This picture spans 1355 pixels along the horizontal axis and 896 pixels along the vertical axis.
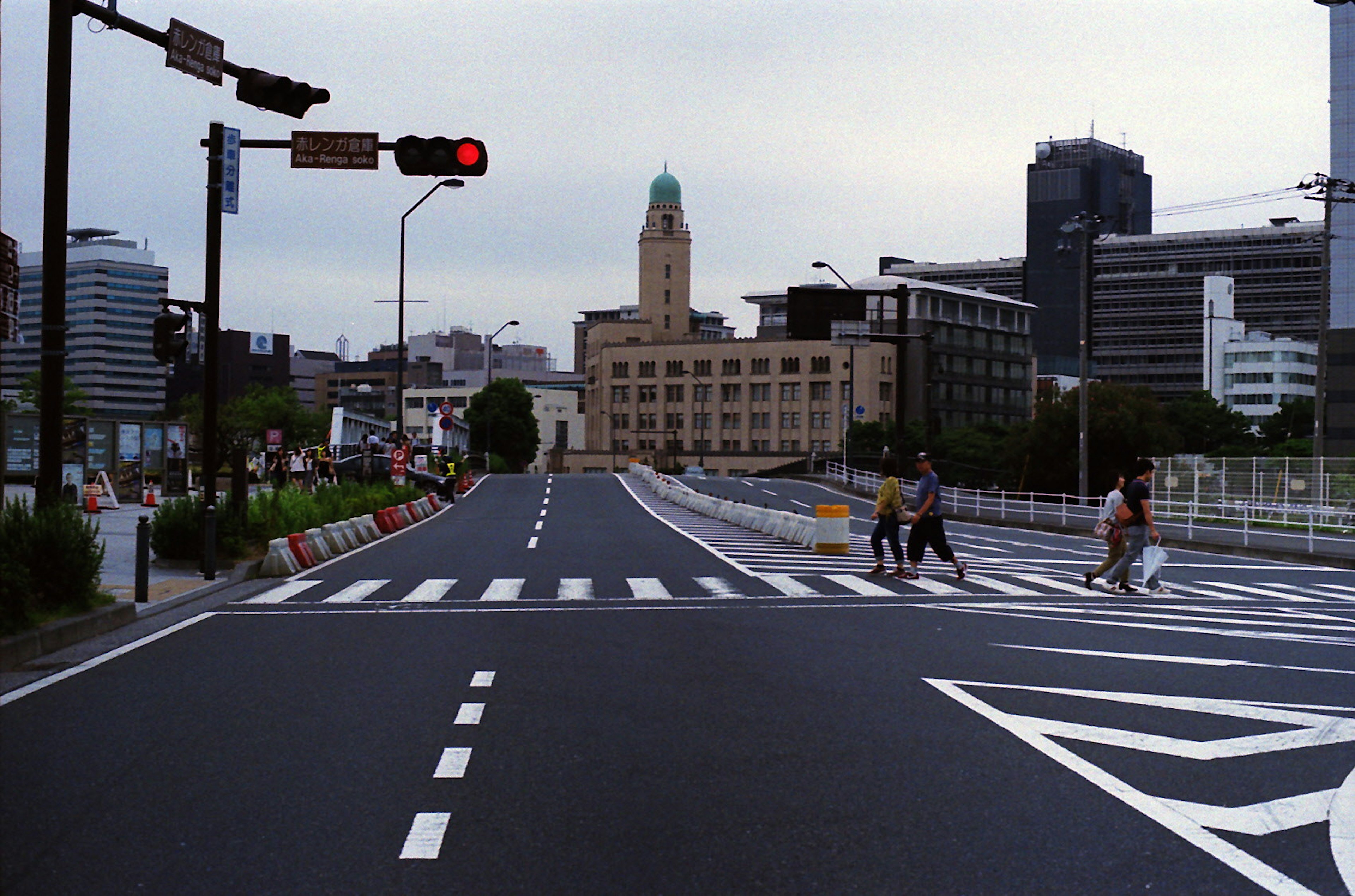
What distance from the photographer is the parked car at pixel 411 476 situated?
51562 mm

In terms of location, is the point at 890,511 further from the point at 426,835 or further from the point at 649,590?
the point at 426,835

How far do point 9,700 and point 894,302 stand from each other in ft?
485

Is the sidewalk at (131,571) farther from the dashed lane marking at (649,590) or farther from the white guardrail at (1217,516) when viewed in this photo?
the white guardrail at (1217,516)

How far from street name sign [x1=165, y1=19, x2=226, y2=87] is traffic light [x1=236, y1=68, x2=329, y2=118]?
16.5 inches

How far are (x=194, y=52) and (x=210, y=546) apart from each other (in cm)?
767

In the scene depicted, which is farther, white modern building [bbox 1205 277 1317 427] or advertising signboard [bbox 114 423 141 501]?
white modern building [bbox 1205 277 1317 427]

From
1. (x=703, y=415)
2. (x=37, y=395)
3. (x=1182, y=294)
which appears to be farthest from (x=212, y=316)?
(x=1182, y=294)

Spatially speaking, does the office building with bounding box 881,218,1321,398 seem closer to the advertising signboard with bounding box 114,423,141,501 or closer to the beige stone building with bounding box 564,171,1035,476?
the beige stone building with bounding box 564,171,1035,476

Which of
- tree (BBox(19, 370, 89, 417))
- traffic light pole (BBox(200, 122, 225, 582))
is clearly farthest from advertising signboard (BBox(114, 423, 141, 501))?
tree (BBox(19, 370, 89, 417))

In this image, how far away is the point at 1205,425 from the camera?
432 feet

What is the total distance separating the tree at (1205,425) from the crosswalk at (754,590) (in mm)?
113746

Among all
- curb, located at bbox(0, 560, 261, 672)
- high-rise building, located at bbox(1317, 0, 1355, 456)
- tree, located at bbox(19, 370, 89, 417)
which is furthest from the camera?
A: tree, located at bbox(19, 370, 89, 417)

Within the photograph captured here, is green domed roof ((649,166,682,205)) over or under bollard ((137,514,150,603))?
over

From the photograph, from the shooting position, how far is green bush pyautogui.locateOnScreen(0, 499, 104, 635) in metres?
13.7
